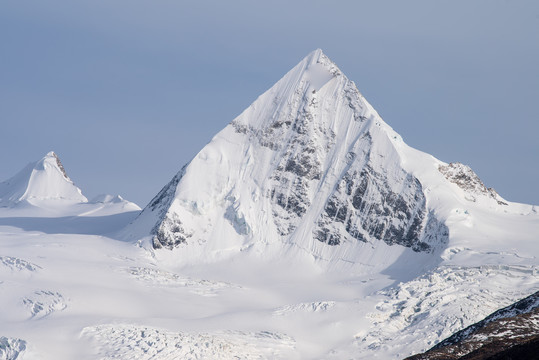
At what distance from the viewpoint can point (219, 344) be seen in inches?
5842

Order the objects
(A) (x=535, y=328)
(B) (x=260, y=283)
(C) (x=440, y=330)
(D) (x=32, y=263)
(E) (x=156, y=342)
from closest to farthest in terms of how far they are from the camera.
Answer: (A) (x=535, y=328)
(E) (x=156, y=342)
(C) (x=440, y=330)
(D) (x=32, y=263)
(B) (x=260, y=283)

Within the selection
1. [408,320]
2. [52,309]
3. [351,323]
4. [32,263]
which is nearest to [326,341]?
[351,323]

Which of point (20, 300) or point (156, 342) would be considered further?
point (20, 300)

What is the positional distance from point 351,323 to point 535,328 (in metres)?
88.0

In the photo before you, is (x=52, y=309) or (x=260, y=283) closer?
(x=52, y=309)

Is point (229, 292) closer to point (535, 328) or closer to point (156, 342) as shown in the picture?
point (156, 342)

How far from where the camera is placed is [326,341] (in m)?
159

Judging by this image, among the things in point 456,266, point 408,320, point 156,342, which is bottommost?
point 156,342

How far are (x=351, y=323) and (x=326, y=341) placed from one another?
298 inches

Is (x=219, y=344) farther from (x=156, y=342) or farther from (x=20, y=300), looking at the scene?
(x=20, y=300)

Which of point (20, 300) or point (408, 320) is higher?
point (408, 320)

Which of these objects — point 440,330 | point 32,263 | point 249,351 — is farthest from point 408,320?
point 32,263

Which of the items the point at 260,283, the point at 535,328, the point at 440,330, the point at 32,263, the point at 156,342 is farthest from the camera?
the point at 260,283

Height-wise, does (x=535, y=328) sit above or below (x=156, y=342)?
above
